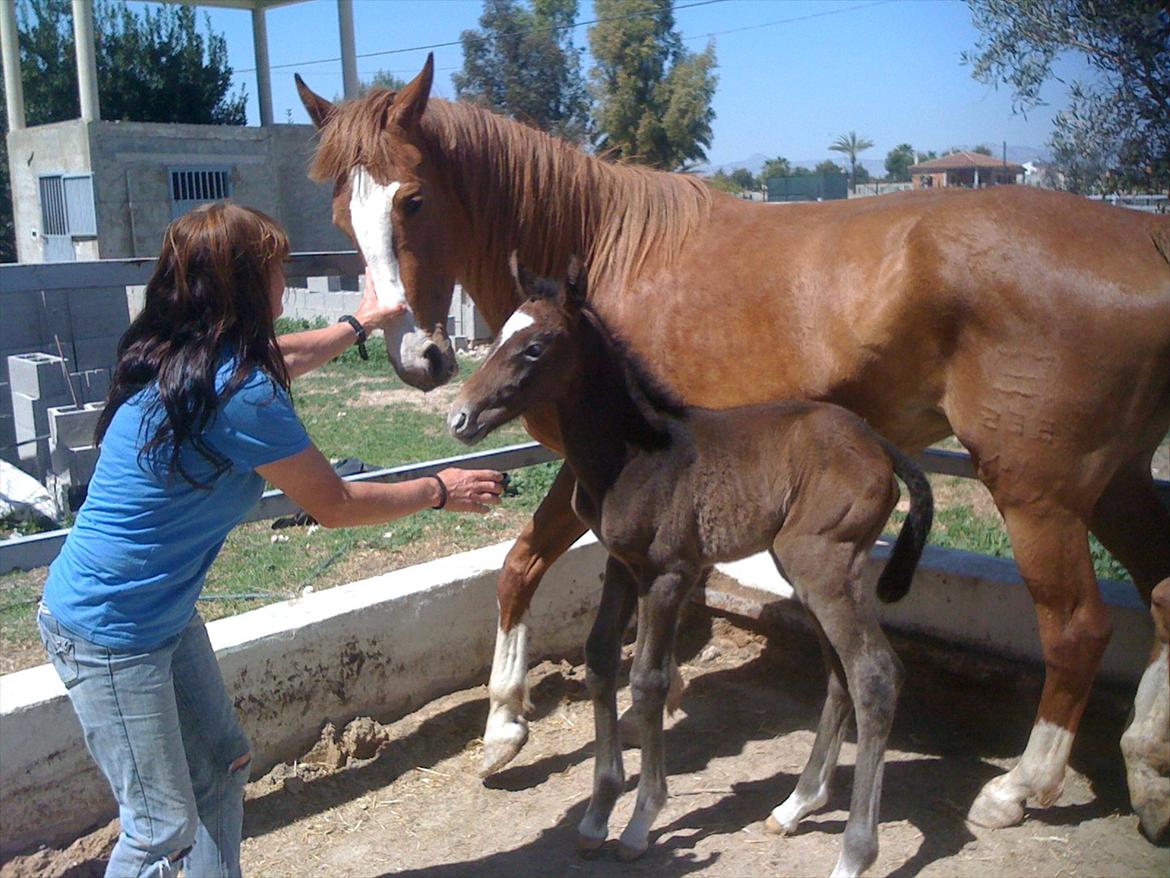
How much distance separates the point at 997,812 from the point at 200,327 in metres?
2.76

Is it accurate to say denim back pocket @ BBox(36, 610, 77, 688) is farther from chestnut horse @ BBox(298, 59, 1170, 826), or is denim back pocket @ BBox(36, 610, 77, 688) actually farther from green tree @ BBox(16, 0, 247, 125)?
green tree @ BBox(16, 0, 247, 125)

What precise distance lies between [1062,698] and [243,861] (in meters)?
2.55

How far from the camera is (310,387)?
11.9m

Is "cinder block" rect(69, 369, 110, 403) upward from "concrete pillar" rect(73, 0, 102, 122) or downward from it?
downward

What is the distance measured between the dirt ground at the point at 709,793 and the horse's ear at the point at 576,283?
66.7 inches

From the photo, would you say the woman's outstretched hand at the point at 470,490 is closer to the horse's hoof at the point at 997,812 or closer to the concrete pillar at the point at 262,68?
the horse's hoof at the point at 997,812

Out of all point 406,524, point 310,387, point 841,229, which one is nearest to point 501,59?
point 310,387

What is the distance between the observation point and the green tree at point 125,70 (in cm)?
2878

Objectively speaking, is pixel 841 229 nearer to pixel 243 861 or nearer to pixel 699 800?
pixel 699 800

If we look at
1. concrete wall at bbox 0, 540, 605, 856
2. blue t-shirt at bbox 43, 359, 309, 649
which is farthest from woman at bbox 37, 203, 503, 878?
concrete wall at bbox 0, 540, 605, 856

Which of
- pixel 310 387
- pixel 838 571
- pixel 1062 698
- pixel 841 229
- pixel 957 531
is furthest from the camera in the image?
pixel 310 387

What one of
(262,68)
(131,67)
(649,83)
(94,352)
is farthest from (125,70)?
(94,352)

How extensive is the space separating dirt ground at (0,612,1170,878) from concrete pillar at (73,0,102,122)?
20.7 meters

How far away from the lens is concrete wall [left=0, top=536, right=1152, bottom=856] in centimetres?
314
